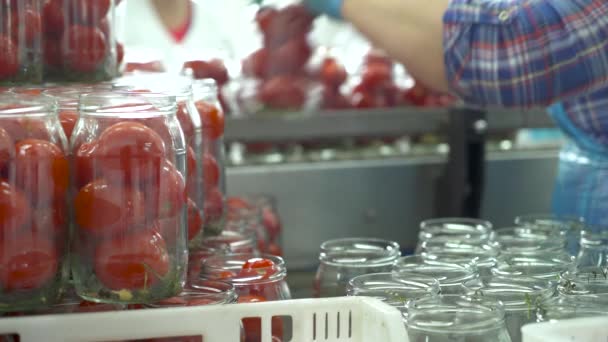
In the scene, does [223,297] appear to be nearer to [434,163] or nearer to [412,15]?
[412,15]

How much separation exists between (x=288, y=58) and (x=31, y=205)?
59.8 inches

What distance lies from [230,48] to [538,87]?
120cm

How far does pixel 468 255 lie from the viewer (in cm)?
121

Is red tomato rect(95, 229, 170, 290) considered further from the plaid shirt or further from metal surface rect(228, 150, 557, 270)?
metal surface rect(228, 150, 557, 270)

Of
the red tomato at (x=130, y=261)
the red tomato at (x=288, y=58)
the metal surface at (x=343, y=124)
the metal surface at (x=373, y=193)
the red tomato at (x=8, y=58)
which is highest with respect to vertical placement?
the red tomato at (x=288, y=58)

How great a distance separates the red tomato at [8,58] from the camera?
1126mm

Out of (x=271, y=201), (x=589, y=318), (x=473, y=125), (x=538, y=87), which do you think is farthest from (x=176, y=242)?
(x=473, y=125)

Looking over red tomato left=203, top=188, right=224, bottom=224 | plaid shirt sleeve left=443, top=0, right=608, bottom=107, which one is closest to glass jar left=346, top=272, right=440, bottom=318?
red tomato left=203, top=188, right=224, bottom=224

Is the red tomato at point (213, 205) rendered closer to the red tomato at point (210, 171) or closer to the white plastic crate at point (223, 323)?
the red tomato at point (210, 171)

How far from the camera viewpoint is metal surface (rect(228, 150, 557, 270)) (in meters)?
2.28

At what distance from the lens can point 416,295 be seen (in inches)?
40.4

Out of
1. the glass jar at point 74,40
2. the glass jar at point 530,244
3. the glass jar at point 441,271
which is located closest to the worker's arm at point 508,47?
the glass jar at point 530,244

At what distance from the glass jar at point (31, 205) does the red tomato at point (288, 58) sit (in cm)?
144

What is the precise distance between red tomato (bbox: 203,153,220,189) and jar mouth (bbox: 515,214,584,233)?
1.64ft
